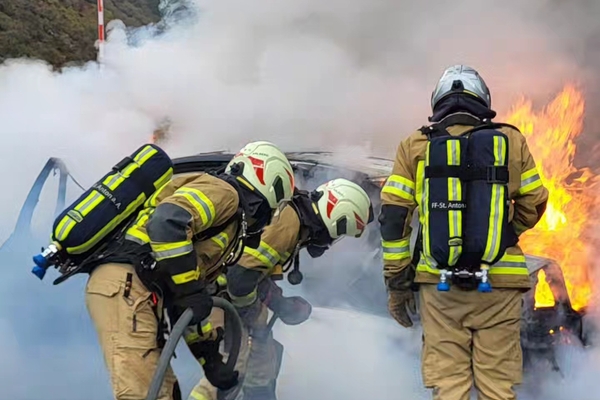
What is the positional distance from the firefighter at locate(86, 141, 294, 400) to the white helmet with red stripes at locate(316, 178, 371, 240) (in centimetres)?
60

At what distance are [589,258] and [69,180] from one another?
3.38 m

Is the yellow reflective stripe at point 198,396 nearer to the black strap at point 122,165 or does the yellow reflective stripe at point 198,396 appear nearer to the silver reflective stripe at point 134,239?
the silver reflective stripe at point 134,239

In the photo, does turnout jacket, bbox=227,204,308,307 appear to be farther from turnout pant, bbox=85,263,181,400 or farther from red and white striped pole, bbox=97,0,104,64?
red and white striped pole, bbox=97,0,104,64

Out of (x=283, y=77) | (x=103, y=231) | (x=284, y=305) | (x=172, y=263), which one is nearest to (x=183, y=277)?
(x=172, y=263)

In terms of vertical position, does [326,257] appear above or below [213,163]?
below

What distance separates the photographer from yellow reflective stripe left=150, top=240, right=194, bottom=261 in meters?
2.62

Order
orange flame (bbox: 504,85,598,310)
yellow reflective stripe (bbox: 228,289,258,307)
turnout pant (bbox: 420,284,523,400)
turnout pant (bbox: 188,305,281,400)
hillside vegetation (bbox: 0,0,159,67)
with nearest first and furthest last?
turnout pant (bbox: 420,284,523,400) → yellow reflective stripe (bbox: 228,289,258,307) → turnout pant (bbox: 188,305,281,400) → orange flame (bbox: 504,85,598,310) → hillside vegetation (bbox: 0,0,159,67)

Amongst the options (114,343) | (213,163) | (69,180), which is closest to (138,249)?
(114,343)

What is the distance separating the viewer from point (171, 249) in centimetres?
262

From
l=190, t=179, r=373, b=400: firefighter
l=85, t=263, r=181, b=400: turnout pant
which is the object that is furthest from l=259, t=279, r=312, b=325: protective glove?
l=85, t=263, r=181, b=400: turnout pant

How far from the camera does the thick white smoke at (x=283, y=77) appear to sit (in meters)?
6.22

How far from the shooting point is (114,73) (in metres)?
6.99

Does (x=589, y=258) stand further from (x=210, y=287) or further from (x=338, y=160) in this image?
(x=210, y=287)

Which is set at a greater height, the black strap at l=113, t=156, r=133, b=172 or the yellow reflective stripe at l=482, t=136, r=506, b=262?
the black strap at l=113, t=156, r=133, b=172
